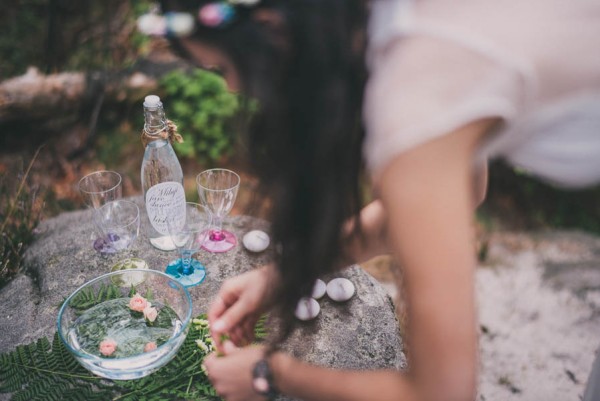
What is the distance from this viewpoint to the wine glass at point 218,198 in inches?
75.5

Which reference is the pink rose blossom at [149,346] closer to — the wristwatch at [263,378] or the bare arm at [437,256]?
the wristwatch at [263,378]

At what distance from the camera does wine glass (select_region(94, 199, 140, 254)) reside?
191 centimetres

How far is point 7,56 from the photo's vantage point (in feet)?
14.2

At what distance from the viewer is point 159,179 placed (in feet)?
6.49

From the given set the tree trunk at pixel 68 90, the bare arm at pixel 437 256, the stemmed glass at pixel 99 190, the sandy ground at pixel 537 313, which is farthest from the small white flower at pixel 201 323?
the tree trunk at pixel 68 90

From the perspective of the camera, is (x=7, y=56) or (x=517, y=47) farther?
(x=7, y=56)

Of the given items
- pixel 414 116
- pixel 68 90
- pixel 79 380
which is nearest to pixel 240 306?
pixel 79 380

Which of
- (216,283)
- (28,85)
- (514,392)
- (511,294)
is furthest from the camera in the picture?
(28,85)

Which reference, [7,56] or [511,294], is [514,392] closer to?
[511,294]

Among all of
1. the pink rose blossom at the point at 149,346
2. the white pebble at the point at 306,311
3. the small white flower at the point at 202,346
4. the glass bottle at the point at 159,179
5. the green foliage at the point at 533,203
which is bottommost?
the green foliage at the point at 533,203

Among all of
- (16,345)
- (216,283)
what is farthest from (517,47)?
(16,345)

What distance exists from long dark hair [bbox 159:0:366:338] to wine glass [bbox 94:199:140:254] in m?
0.97

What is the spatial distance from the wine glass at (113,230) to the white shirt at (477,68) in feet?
4.13

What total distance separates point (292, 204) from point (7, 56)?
413cm
